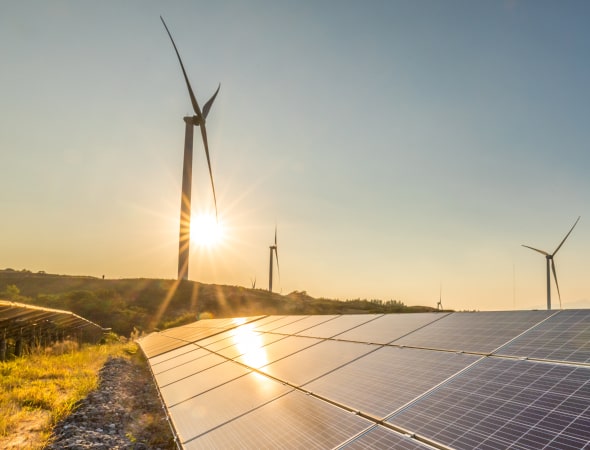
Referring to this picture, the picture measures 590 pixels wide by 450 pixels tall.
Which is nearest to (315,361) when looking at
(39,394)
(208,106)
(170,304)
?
(39,394)

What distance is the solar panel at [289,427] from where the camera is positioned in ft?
17.1

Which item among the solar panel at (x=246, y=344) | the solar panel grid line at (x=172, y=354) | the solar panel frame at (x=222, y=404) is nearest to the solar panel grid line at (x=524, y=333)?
the solar panel frame at (x=222, y=404)

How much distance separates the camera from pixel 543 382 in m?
5.44

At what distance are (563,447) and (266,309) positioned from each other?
68159 mm

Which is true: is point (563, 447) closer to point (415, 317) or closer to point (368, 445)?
point (368, 445)

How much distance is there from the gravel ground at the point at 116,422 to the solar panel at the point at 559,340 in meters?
8.06

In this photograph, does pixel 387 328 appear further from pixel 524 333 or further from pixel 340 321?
pixel 524 333

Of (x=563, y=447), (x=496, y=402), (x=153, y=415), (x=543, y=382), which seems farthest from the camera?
(x=153, y=415)

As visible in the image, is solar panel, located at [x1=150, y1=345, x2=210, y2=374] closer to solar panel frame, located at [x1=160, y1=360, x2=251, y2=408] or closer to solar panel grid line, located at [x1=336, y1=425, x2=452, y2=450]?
solar panel frame, located at [x1=160, y1=360, x2=251, y2=408]

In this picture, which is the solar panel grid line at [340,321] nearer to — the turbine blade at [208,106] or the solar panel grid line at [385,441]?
the solar panel grid line at [385,441]

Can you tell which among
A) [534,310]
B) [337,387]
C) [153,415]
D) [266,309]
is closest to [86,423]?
[153,415]

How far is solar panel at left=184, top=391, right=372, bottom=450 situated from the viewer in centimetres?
523

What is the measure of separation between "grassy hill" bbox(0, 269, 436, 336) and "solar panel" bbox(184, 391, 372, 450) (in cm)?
4529

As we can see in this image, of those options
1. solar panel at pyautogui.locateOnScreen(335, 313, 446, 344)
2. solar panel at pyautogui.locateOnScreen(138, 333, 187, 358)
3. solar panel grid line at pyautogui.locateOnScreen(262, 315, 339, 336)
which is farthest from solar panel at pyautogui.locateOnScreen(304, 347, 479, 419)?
solar panel at pyautogui.locateOnScreen(138, 333, 187, 358)
